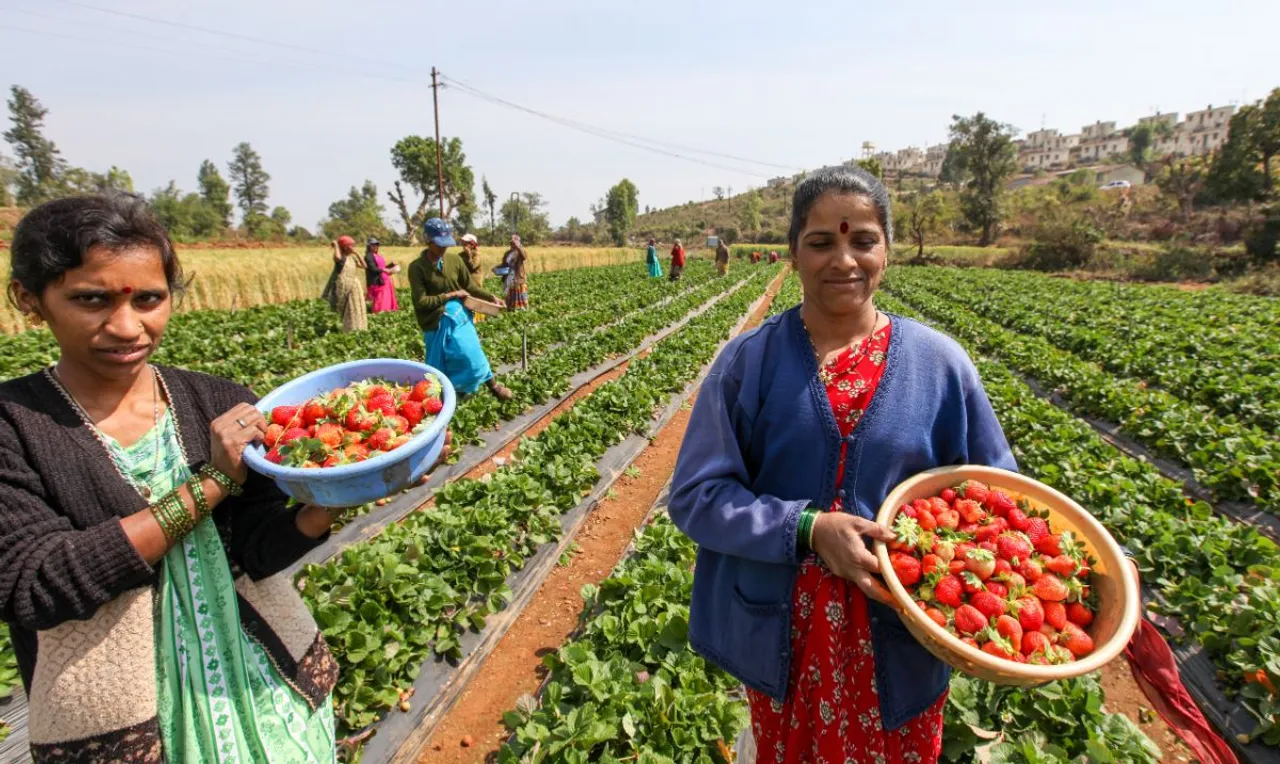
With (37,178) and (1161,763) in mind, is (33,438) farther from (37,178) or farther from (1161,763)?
(37,178)

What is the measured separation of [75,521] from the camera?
1343mm

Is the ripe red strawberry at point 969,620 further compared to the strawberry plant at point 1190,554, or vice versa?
the strawberry plant at point 1190,554

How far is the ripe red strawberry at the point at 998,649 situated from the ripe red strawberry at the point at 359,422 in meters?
1.85

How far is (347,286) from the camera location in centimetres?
1090

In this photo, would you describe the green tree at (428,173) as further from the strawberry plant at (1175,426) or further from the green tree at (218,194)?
the strawberry plant at (1175,426)

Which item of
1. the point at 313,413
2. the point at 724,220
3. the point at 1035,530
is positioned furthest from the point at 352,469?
the point at 724,220

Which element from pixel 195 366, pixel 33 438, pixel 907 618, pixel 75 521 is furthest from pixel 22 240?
pixel 195 366

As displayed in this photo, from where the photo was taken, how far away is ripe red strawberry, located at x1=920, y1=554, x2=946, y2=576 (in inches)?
58.9

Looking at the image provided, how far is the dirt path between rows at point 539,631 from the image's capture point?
123 inches

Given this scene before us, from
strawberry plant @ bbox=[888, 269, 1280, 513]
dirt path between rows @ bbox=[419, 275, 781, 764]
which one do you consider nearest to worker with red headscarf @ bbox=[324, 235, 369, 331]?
dirt path between rows @ bbox=[419, 275, 781, 764]

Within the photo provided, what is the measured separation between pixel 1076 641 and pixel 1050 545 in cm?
26

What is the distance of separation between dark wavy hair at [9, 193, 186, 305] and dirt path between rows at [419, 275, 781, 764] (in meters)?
2.75

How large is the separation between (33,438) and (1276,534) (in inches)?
303

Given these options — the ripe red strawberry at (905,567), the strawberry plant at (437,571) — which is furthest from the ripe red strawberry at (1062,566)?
the strawberry plant at (437,571)
